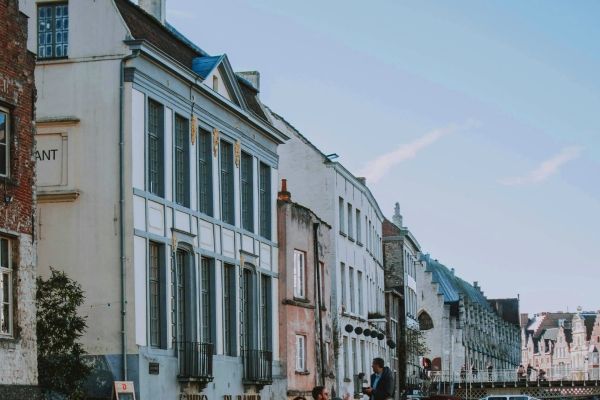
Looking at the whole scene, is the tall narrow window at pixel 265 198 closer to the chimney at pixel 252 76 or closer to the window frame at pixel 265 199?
the window frame at pixel 265 199

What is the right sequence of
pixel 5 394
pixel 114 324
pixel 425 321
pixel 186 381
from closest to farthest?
pixel 5 394, pixel 114 324, pixel 186 381, pixel 425 321

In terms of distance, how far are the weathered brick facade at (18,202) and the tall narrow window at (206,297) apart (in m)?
10.6

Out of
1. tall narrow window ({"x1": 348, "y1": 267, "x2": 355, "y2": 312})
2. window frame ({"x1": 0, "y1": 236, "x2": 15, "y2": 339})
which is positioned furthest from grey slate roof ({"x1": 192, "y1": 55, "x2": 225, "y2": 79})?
tall narrow window ({"x1": 348, "y1": 267, "x2": 355, "y2": 312})

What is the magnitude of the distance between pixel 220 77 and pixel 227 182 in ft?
10.2

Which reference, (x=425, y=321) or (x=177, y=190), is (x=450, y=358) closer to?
(x=425, y=321)

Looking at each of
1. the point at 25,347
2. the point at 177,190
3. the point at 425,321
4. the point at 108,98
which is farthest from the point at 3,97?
the point at 425,321

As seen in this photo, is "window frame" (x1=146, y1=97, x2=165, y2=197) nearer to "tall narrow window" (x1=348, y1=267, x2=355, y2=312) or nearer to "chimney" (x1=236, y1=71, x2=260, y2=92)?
"chimney" (x1=236, y1=71, x2=260, y2=92)

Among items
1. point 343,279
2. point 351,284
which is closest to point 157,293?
point 343,279

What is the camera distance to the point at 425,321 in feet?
347

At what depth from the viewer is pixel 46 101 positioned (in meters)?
31.9

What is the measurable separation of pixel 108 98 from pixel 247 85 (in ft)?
34.5

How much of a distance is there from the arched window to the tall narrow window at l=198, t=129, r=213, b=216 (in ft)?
233

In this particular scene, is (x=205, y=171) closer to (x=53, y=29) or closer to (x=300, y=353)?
(x=53, y=29)

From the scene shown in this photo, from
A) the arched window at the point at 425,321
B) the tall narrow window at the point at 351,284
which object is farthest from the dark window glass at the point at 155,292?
the arched window at the point at 425,321
